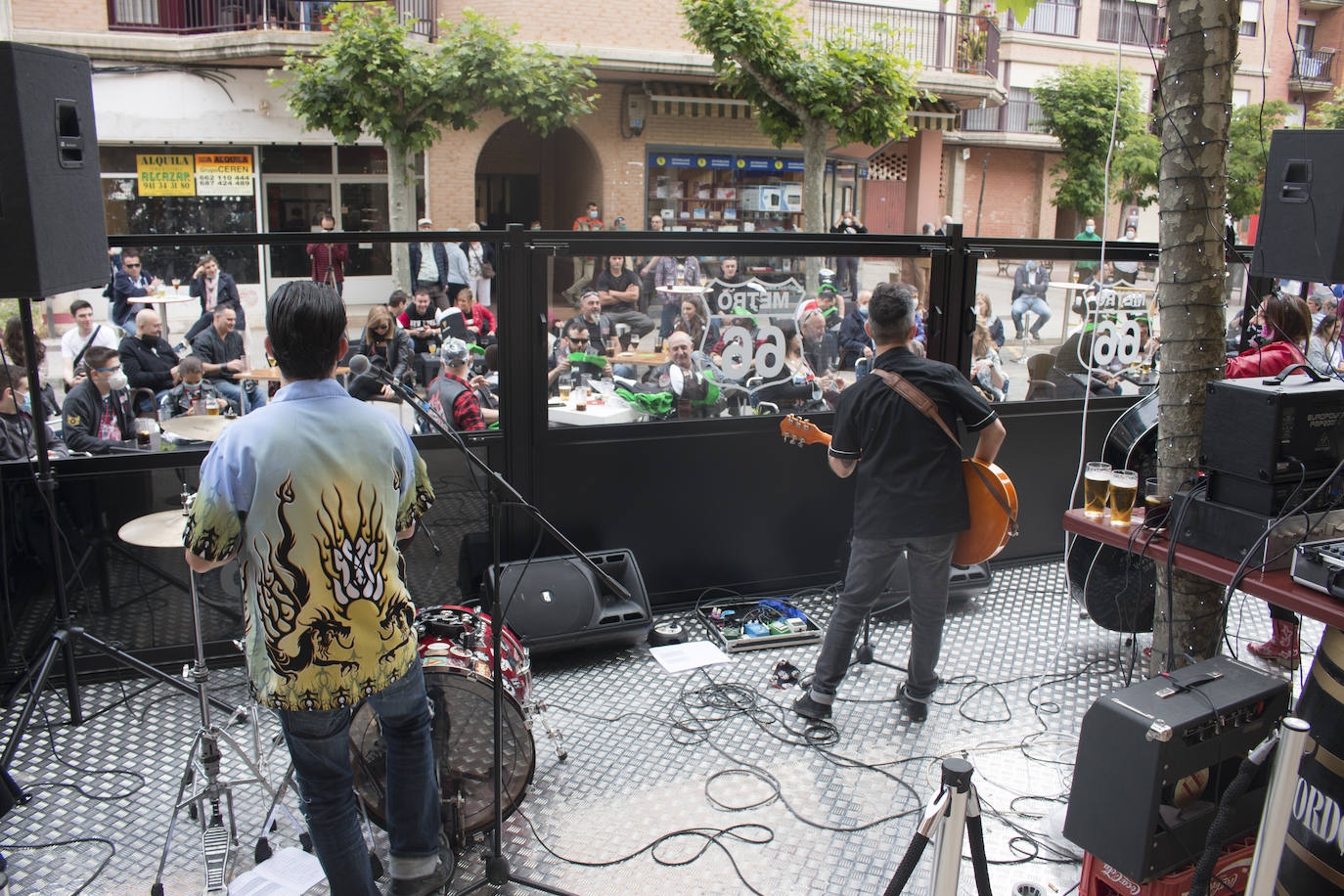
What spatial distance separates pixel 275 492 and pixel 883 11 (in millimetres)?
25529

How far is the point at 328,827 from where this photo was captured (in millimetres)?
2908

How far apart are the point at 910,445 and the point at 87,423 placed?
3.87 metres

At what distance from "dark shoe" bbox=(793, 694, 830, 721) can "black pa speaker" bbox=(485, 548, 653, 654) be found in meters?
0.99

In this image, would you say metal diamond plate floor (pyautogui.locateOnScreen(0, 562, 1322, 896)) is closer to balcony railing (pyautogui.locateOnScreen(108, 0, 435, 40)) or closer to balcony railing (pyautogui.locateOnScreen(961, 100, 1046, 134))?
balcony railing (pyautogui.locateOnScreen(108, 0, 435, 40))

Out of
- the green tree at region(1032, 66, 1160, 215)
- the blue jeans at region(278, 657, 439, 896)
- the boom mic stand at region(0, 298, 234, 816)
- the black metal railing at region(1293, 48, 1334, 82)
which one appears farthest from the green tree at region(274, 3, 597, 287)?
the black metal railing at region(1293, 48, 1334, 82)

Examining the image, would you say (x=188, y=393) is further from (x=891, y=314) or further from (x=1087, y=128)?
(x=1087, y=128)

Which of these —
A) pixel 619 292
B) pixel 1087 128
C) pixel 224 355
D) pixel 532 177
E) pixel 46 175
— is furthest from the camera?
pixel 1087 128

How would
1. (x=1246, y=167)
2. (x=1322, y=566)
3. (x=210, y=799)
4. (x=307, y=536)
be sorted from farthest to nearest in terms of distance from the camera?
(x=1246, y=167), (x=210, y=799), (x=1322, y=566), (x=307, y=536)

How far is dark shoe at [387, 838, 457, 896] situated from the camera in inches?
128

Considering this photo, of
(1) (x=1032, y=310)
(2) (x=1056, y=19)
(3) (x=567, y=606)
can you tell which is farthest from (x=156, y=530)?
(2) (x=1056, y=19)

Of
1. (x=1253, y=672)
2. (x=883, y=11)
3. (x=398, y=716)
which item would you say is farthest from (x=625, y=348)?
(x=883, y=11)

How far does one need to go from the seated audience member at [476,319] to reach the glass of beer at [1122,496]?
3063mm

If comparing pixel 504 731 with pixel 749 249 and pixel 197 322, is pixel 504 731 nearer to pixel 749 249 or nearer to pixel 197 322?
pixel 197 322

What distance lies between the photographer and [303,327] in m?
2.78
